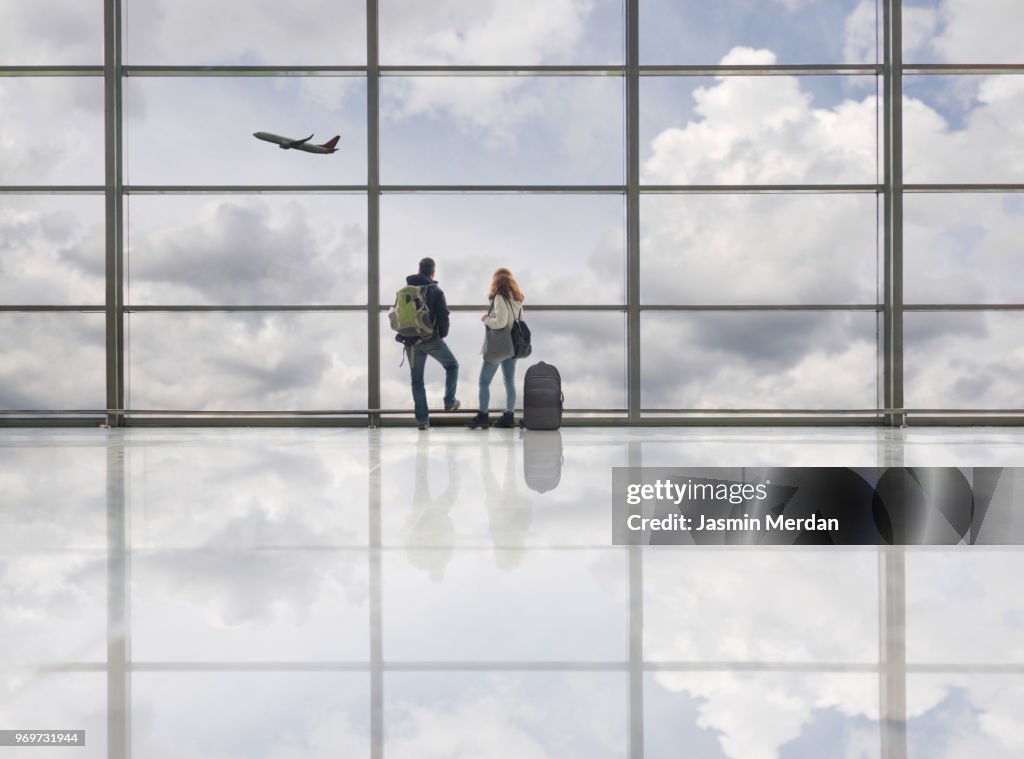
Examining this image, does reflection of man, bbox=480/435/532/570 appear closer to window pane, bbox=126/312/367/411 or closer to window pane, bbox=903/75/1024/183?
window pane, bbox=126/312/367/411

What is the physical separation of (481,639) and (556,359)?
628 cm

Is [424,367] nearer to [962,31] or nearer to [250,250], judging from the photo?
[250,250]

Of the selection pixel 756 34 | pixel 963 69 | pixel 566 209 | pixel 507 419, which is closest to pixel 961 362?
pixel 963 69

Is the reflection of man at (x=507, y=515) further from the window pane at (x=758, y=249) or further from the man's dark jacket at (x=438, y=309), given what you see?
the window pane at (x=758, y=249)

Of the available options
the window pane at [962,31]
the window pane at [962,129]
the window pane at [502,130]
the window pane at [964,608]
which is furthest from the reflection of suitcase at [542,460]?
the window pane at [962,31]

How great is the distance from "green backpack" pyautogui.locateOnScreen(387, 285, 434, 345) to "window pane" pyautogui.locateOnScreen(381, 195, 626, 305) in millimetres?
766

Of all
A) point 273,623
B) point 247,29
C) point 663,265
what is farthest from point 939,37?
point 273,623

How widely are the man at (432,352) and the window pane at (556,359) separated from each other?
0.29 meters

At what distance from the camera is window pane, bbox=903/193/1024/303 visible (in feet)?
25.1

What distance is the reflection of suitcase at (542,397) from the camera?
7059 mm

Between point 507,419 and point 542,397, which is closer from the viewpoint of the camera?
point 542,397

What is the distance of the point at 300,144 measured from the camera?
770 centimetres

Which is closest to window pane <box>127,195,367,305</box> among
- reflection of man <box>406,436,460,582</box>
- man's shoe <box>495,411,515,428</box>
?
man's shoe <box>495,411,515,428</box>

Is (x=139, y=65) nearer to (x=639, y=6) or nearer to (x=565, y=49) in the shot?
(x=565, y=49)
